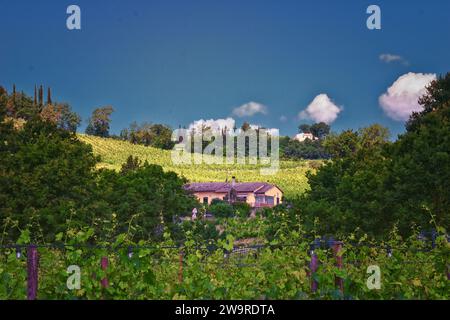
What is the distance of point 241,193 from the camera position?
77.9m

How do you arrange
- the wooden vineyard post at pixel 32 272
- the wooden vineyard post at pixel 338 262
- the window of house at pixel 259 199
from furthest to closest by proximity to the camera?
the window of house at pixel 259 199 < the wooden vineyard post at pixel 338 262 < the wooden vineyard post at pixel 32 272

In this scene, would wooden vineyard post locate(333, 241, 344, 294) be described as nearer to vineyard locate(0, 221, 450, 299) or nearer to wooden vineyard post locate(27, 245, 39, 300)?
vineyard locate(0, 221, 450, 299)

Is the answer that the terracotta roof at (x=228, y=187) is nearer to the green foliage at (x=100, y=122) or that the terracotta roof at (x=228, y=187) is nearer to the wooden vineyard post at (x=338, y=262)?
the green foliage at (x=100, y=122)

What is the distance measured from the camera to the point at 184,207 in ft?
160

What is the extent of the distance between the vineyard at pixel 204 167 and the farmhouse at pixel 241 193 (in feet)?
17.1

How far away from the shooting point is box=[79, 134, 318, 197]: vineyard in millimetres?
93044

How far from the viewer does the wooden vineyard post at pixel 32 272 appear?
30.0 ft

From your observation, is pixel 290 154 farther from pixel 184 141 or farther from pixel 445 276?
pixel 445 276

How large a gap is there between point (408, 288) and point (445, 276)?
71 cm

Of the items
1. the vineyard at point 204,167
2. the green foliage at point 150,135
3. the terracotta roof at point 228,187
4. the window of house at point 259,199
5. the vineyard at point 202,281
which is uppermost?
the green foliage at point 150,135

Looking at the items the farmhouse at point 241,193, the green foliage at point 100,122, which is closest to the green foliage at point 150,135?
the green foliage at point 100,122

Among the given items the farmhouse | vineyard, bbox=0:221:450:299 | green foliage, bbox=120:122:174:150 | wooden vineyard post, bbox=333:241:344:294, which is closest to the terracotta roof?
the farmhouse
